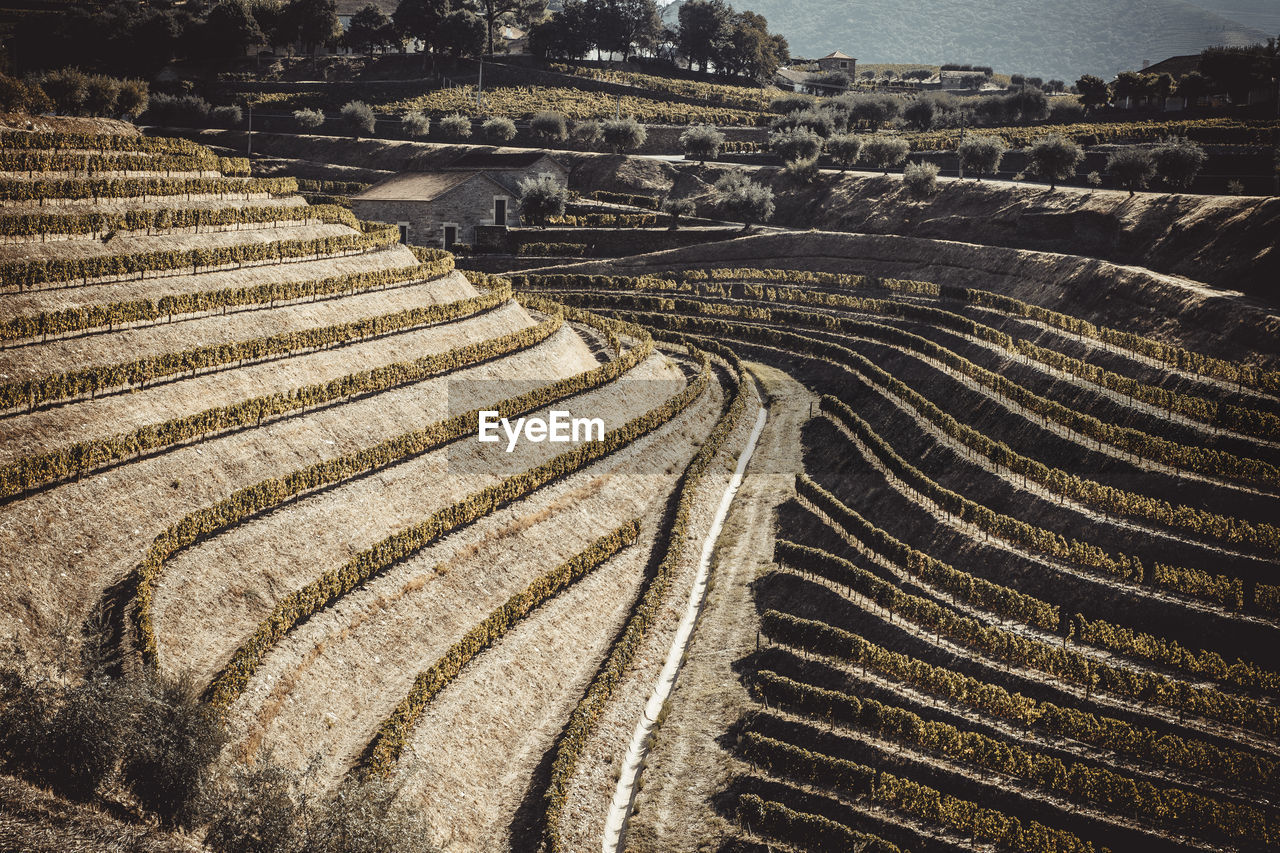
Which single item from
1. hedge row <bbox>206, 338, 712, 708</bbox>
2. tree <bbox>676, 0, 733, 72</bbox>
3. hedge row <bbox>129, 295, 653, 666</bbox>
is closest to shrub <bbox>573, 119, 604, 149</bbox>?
tree <bbox>676, 0, 733, 72</bbox>

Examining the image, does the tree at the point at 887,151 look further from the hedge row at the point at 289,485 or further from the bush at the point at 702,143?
the hedge row at the point at 289,485

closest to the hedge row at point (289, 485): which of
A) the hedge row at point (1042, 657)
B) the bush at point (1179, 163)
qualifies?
the hedge row at point (1042, 657)

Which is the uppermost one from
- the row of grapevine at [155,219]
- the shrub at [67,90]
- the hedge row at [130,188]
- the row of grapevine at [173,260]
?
the shrub at [67,90]

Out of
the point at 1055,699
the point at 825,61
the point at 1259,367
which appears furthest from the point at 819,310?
the point at 825,61

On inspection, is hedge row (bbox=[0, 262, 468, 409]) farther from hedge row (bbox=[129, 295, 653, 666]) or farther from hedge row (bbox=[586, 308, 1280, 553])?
hedge row (bbox=[586, 308, 1280, 553])

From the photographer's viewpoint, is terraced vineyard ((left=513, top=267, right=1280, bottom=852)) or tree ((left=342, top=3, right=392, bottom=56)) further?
tree ((left=342, top=3, right=392, bottom=56))

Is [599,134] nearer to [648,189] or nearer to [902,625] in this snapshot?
[648,189]
